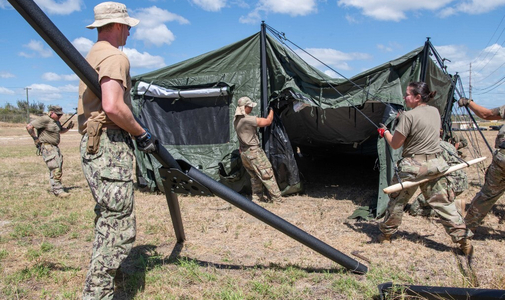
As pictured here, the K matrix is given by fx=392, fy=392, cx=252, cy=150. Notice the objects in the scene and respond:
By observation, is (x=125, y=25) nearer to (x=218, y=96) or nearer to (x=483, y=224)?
(x=218, y=96)

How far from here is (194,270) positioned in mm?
3670

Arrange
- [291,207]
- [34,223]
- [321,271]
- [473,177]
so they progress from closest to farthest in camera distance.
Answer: [321,271] → [34,223] → [291,207] → [473,177]

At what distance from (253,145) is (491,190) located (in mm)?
3523

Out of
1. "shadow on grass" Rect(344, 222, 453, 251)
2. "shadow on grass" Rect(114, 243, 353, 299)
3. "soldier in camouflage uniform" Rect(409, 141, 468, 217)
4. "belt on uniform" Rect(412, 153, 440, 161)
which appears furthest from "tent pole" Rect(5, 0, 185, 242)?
"soldier in camouflage uniform" Rect(409, 141, 468, 217)

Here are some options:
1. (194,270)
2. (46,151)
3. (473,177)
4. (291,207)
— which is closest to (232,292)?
(194,270)

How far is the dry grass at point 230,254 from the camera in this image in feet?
11.0

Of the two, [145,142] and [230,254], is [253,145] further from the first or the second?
[145,142]

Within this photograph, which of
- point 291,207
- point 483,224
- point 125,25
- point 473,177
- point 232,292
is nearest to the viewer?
point 125,25

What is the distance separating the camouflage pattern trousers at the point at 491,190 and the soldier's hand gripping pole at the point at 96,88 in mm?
1881

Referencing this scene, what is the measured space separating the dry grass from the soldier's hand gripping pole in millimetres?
386

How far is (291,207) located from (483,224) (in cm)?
275

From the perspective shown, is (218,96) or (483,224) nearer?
(483,224)

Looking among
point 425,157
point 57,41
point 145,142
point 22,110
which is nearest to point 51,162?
point 145,142

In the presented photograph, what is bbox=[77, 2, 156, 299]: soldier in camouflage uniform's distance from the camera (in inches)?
104
